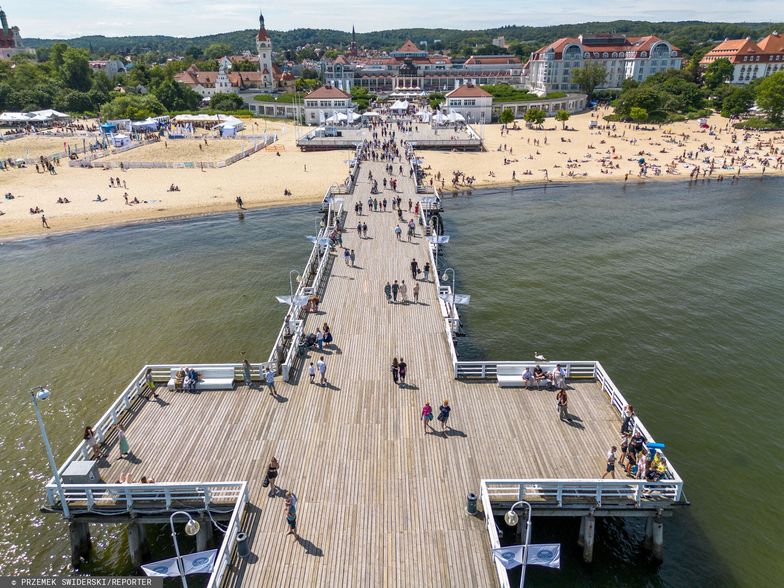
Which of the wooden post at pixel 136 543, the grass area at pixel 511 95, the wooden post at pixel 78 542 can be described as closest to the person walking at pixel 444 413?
the wooden post at pixel 136 543

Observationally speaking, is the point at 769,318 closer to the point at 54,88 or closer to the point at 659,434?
the point at 659,434

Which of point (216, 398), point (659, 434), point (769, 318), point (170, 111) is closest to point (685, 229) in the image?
point (769, 318)

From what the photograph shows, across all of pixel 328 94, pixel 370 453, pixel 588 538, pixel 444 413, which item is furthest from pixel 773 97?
pixel 370 453

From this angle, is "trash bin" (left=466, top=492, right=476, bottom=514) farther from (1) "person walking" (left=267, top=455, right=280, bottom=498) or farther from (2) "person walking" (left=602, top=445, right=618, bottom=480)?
(1) "person walking" (left=267, top=455, right=280, bottom=498)

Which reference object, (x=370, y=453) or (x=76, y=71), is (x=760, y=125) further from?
(x=76, y=71)

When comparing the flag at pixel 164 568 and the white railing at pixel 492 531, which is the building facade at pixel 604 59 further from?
the flag at pixel 164 568

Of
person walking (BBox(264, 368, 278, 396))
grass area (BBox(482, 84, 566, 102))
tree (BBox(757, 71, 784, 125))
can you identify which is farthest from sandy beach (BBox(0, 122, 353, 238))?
tree (BBox(757, 71, 784, 125))

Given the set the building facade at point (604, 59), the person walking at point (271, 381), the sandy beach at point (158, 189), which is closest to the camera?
the person walking at point (271, 381)
